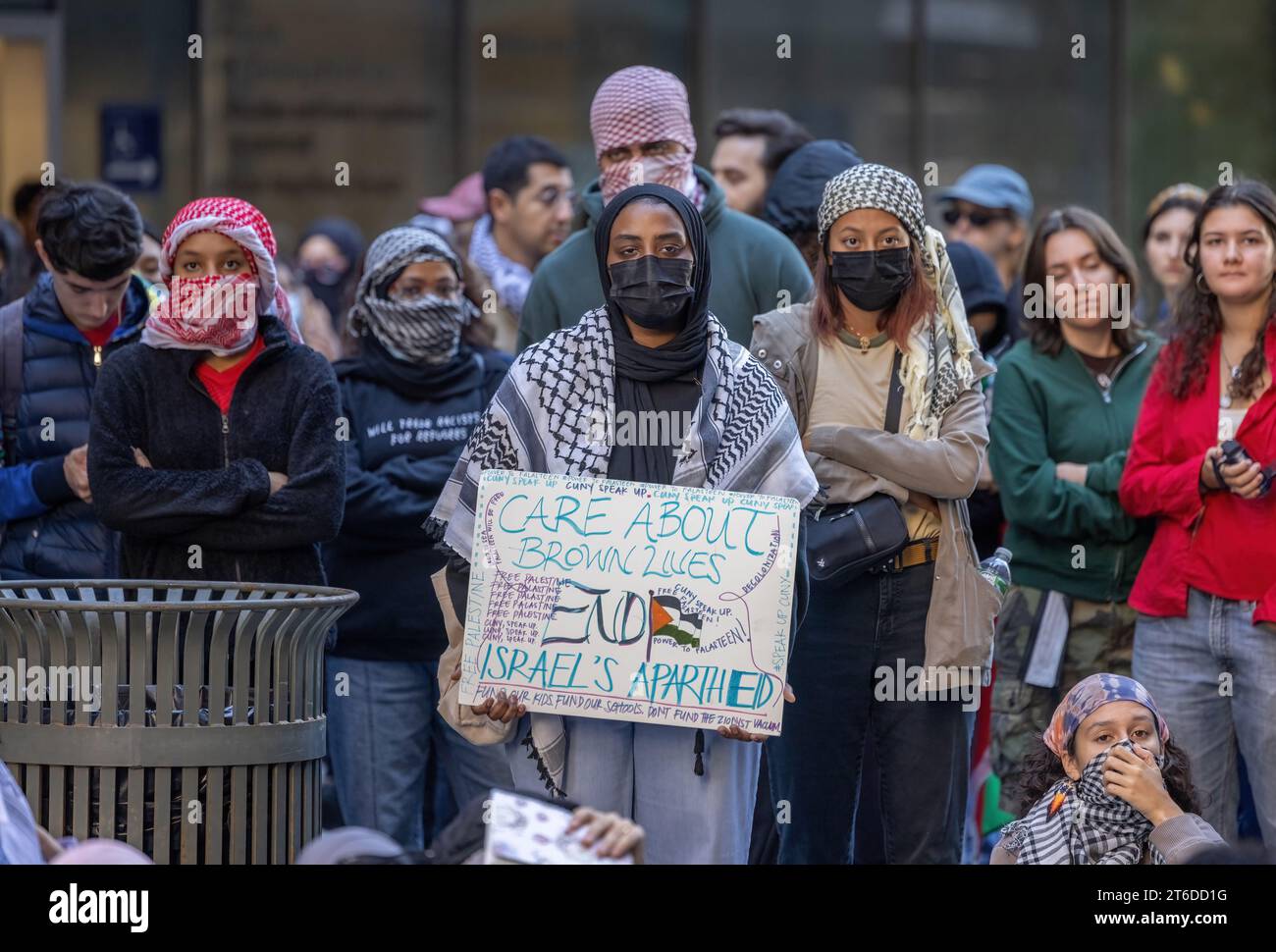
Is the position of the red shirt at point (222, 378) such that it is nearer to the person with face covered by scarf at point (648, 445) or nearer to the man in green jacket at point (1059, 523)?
the person with face covered by scarf at point (648, 445)

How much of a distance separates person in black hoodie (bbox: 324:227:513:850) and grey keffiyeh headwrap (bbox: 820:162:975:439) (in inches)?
56.3

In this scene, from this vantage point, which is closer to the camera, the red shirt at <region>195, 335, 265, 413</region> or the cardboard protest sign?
the cardboard protest sign

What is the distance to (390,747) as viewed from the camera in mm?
6000

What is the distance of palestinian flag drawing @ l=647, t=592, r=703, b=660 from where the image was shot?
4.45 metres

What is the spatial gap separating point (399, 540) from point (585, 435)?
1.59m

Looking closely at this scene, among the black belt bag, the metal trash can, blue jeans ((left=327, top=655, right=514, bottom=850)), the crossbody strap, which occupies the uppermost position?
the crossbody strap

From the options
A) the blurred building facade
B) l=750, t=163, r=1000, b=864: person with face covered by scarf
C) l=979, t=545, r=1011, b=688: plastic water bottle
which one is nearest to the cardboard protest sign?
l=750, t=163, r=1000, b=864: person with face covered by scarf

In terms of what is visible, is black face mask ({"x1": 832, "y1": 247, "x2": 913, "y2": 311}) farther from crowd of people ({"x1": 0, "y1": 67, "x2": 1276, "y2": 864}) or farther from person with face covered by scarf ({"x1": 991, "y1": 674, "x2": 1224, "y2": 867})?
person with face covered by scarf ({"x1": 991, "y1": 674, "x2": 1224, "y2": 867})

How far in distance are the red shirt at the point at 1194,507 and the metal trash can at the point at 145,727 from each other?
283 cm

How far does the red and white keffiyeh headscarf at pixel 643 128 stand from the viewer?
6145 mm

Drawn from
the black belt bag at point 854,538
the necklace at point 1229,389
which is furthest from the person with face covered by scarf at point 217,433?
the necklace at point 1229,389

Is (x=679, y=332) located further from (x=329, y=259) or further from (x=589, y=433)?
(x=329, y=259)

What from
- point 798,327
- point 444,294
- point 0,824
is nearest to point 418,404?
point 444,294

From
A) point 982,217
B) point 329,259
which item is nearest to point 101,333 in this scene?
point 982,217
